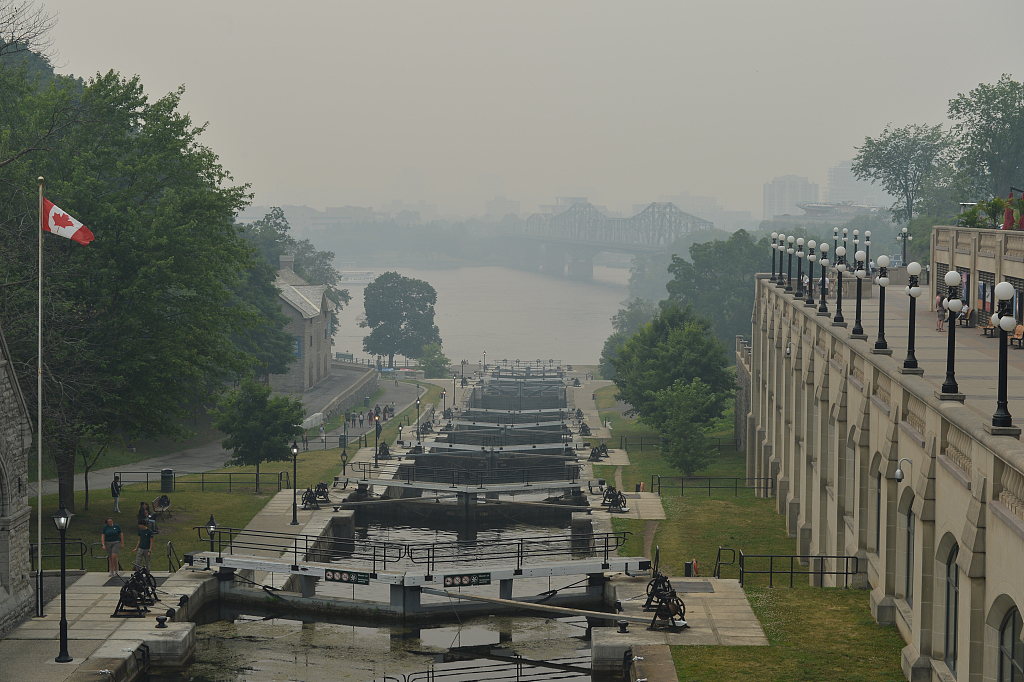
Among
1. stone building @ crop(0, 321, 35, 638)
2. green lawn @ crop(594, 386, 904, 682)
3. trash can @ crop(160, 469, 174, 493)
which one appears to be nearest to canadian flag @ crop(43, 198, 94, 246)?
stone building @ crop(0, 321, 35, 638)

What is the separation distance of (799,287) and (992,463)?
31.1 meters

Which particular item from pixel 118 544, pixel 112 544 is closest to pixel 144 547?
pixel 118 544

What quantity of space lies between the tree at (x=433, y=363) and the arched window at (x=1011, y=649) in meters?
107

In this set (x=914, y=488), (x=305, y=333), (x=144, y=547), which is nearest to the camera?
(x=914, y=488)

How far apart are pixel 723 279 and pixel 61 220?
9942 cm

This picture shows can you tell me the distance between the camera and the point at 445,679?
2717 centimetres

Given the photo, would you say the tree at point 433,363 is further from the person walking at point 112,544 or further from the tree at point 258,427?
the person walking at point 112,544

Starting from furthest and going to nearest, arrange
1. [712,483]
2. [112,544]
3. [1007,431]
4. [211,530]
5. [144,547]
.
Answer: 1. [712,483]
2. [211,530]
3. [144,547]
4. [112,544]
5. [1007,431]

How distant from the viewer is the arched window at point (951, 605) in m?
19.7

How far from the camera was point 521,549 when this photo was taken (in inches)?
1455

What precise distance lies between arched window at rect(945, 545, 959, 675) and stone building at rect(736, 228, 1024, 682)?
0.03 meters

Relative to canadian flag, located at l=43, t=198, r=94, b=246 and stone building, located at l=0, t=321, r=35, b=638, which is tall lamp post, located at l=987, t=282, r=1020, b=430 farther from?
canadian flag, located at l=43, t=198, r=94, b=246

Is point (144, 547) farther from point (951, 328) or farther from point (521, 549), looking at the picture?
point (951, 328)

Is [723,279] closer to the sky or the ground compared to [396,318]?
closer to the sky
